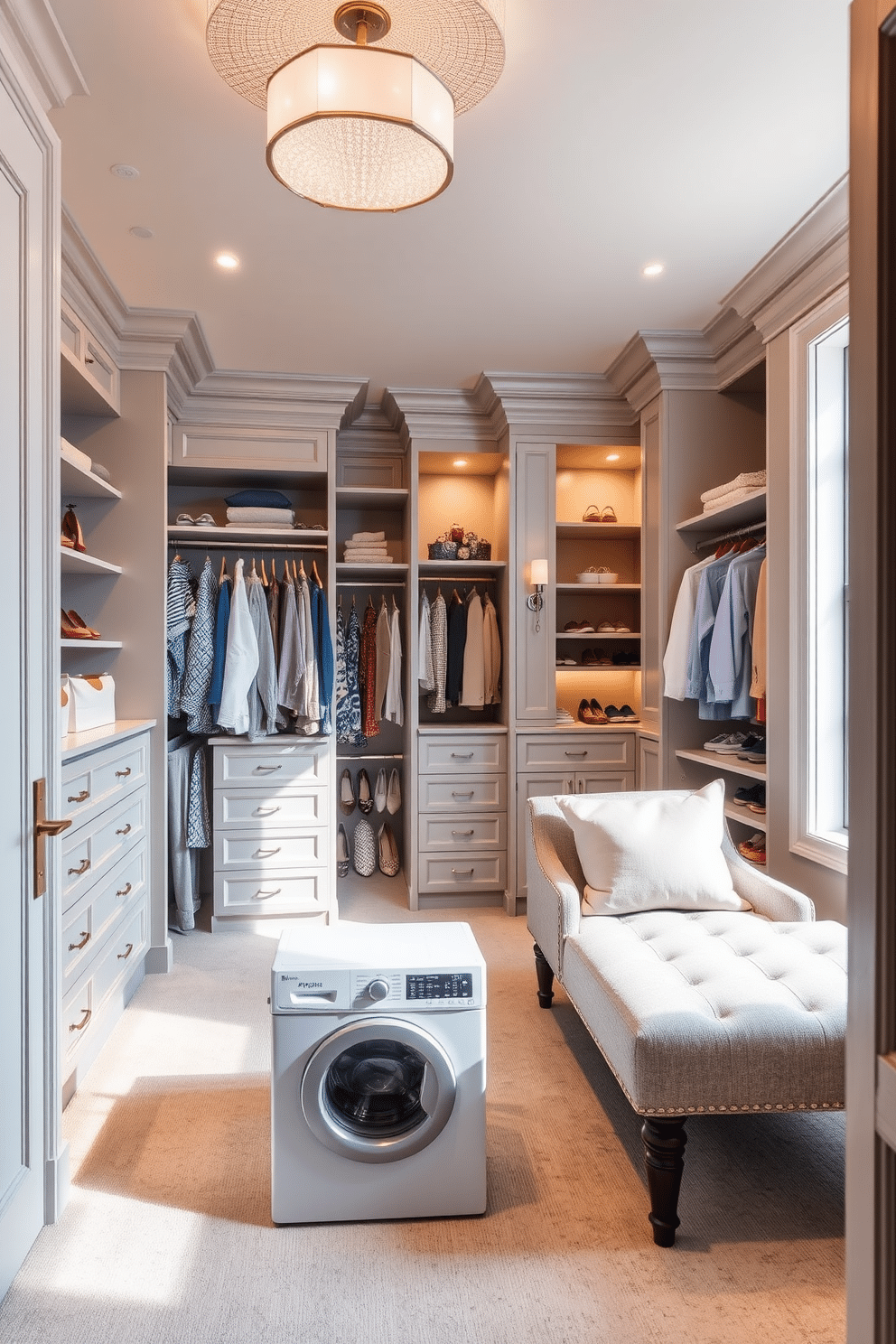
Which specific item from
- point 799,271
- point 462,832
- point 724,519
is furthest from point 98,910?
point 799,271

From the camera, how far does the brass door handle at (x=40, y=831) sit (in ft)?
6.04

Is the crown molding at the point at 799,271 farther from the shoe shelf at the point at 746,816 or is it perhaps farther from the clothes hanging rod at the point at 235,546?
the clothes hanging rod at the point at 235,546

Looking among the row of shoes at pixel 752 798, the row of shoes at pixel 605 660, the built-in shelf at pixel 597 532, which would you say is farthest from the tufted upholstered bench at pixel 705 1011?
→ the built-in shelf at pixel 597 532

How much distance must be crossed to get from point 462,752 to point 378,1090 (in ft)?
8.28

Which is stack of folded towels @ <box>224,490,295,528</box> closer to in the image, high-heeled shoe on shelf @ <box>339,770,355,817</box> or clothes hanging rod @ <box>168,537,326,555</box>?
clothes hanging rod @ <box>168,537,326,555</box>

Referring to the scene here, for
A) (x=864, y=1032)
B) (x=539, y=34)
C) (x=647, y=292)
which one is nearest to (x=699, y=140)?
(x=539, y=34)

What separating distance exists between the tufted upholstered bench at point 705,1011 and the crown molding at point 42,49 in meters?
2.44

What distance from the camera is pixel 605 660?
4.66 metres

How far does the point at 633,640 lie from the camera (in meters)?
4.78

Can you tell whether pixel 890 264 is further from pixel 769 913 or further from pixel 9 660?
pixel 769 913

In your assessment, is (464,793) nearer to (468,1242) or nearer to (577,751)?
(577,751)

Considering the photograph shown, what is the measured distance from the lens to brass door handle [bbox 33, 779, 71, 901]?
1840 millimetres

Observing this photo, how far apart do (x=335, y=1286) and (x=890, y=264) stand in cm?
197

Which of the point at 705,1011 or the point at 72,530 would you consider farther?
the point at 72,530
